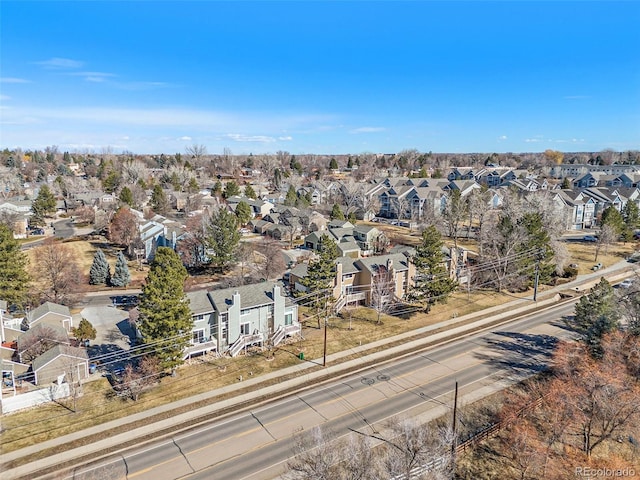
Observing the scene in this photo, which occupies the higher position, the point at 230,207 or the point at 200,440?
the point at 230,207

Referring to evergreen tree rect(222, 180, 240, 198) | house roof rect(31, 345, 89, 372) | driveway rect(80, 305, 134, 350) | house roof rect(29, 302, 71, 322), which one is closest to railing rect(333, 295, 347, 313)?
driveway rect(80, 305, 134, 350)

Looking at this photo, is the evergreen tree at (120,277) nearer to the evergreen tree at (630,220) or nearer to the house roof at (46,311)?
the house roof at (46,311)

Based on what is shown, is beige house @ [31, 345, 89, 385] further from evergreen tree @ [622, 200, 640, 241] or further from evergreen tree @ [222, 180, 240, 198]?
evergreen tree @ [622, 200, 640, 241]

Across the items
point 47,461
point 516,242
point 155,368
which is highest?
point 516,242

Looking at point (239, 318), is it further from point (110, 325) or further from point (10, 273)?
point (10, 273)

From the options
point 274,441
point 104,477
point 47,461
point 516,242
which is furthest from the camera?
point 516,242

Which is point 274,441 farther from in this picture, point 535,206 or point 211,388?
point 535,206

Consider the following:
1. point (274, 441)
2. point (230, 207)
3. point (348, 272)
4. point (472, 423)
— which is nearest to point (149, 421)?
point (274, 441)
